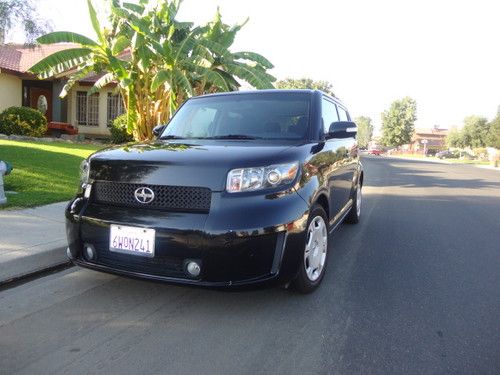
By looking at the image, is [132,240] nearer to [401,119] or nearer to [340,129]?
[340,129]

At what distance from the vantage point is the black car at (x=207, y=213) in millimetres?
3066

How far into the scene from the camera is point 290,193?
10.9 ft

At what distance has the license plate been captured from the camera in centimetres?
316

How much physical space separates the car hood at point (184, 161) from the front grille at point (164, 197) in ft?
0.14

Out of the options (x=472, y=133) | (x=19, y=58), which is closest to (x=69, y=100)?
(x=19, y=58)

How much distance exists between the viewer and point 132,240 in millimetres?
3227

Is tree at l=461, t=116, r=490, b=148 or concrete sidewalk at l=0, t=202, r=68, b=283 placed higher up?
tree at l=461, t=116, r=490, b=148

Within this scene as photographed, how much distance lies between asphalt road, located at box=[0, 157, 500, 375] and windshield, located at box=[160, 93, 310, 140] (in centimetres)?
152

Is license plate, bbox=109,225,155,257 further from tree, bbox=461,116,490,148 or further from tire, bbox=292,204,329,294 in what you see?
tree, bbox=461,116,490,148

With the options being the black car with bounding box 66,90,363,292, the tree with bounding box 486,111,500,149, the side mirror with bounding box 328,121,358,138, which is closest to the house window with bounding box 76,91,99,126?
the side mirror with bounding box 328,121,358,138

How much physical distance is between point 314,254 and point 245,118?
1.59 m

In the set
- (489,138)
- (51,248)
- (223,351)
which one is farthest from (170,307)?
(489,138)

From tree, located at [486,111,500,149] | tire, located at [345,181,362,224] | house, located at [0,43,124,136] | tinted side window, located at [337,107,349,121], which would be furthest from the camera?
tree, located at [486,111,500,149]

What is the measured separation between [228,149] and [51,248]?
2.23 metres
